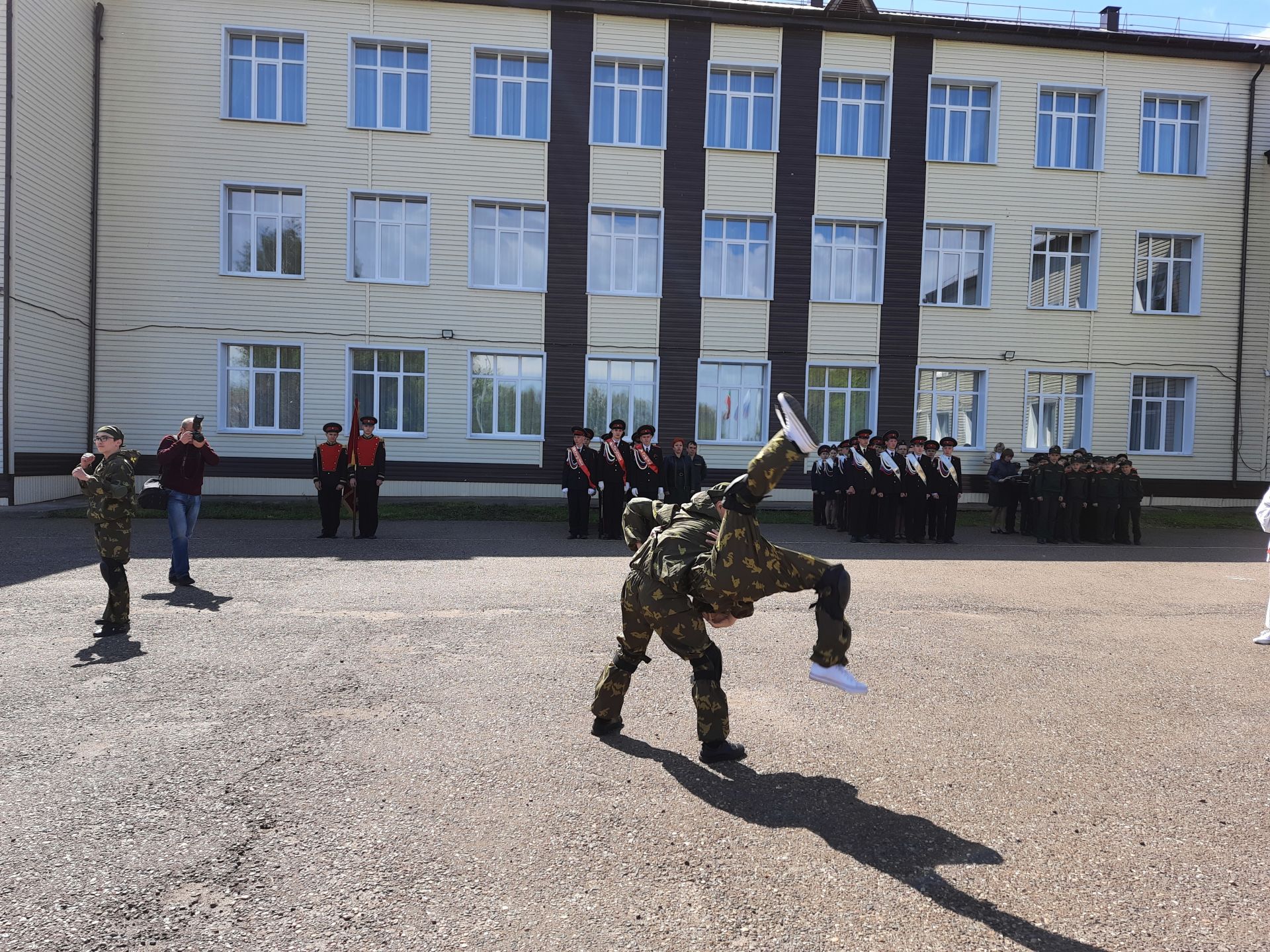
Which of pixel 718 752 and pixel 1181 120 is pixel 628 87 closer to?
pixel 1181 120

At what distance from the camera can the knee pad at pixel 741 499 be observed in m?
4.16

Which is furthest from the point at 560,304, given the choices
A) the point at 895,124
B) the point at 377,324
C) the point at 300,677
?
the point at 300,677

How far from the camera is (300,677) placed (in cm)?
623

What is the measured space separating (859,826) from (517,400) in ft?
62.2

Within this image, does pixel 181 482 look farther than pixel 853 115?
No

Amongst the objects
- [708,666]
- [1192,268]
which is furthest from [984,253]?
[708,666]

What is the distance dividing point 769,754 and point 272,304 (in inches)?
774

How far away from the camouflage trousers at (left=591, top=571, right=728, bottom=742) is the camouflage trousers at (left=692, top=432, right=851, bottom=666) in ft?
0.91

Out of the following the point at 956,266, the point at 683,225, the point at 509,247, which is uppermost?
the point at 683,225

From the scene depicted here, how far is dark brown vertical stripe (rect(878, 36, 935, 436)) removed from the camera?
2275 centimetres

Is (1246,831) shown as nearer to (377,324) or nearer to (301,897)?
(301,897)

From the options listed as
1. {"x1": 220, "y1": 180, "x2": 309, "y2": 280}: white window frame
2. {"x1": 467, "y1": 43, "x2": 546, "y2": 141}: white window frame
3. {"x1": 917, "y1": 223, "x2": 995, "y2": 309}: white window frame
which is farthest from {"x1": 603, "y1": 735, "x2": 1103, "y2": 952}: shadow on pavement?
{"x1": 917, "y1": 223, "x2": 995, "y2": 309}: white window frame

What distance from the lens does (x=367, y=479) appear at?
14.9m

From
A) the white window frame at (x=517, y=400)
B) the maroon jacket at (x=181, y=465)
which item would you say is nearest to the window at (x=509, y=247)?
the white window frame at (x=517, y=400)
